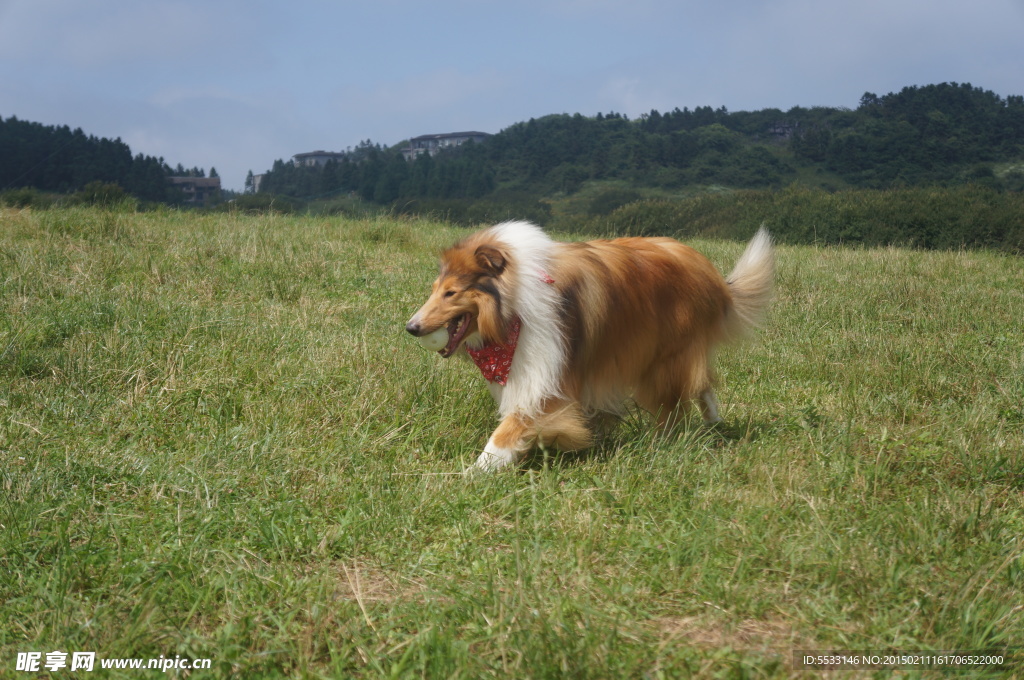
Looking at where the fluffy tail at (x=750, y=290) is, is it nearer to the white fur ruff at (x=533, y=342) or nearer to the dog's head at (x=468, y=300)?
the white fur ruff at (x=533, y=342)

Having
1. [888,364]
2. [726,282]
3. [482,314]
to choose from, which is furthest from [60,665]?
[888,364]

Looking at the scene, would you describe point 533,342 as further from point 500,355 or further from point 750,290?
point 750,290

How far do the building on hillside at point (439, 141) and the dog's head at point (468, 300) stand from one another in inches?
1890

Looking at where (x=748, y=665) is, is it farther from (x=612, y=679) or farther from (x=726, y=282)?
(x=726, y=282)

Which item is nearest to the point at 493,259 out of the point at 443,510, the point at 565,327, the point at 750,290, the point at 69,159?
the point at 565,327

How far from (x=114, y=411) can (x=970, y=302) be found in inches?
345

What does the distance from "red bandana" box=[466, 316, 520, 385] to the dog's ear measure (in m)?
0.27

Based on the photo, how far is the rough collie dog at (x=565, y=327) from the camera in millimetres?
4160

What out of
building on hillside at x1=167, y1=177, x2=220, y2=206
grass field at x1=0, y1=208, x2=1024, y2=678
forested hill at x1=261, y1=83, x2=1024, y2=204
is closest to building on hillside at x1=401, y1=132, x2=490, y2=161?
forested hill at x1=261, y1=83, x2=1024, y2=204

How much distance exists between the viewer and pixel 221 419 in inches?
181

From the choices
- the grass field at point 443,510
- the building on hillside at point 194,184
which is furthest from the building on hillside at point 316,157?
the grass field at point 443,510

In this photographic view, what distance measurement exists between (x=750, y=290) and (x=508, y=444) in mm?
2186

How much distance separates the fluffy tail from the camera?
5211mm

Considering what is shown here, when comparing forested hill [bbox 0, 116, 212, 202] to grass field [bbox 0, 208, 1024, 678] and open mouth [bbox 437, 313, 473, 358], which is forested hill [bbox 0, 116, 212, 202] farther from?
open mouth [bbox 437, 313, 473, 358]
